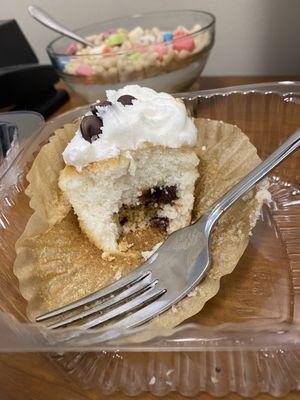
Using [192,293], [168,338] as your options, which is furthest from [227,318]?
[168,338]

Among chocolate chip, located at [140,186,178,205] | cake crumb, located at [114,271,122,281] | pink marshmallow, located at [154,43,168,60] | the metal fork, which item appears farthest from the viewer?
pink marshmallow, located at [154,43,168,60]

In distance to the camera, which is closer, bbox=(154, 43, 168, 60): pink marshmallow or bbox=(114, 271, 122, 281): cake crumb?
bbox=(114, 271, 122, 281): cake crumb

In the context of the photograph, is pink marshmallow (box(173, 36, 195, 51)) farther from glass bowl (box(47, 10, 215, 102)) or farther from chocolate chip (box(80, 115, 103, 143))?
chocolate chip (box(80, 115, 103, 143))

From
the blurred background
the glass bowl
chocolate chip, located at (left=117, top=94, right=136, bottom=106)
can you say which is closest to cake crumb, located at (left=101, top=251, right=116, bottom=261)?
chocolate chip, located at (left=117, top=94, right=136, bottom=106)

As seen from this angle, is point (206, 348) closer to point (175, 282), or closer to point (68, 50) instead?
point (175, 282)

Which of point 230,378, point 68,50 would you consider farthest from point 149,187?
point 68,50

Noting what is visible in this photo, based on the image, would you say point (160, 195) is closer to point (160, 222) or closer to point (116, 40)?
point (160, 222)

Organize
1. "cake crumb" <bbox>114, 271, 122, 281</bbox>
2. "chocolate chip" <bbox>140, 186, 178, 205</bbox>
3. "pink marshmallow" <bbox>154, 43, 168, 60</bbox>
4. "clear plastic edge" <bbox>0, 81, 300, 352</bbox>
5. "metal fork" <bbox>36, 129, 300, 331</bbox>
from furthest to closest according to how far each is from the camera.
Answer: "pink marshmallow" <bbox>154, 43, 168, 60</bbox>, "chocolate chip" <bbox>140, 186, 178, 205</bbox>, "cake crumb" <bbox>114, 271, 122, 281</bbox>, "metal fork" <bbox>36, 129, 300, 331</bbox>, "clear plastic edge" <bbox>0, 81, 300, 352</bbox>
